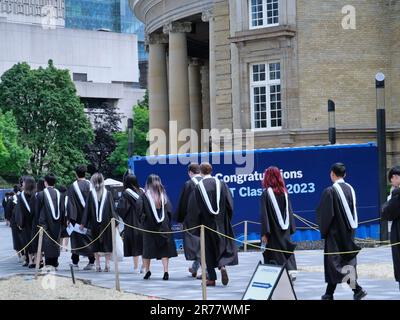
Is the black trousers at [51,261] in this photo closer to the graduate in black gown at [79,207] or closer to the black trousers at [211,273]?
the graduate in black gown at [79,207]

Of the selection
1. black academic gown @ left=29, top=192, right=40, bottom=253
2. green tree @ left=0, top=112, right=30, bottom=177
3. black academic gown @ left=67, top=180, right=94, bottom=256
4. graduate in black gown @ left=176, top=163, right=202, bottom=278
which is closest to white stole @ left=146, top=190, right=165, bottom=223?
graduate in black gown @ left=176, top=163, right=202, bottom=278

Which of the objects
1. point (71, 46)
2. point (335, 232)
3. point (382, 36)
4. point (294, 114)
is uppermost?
point (71, 46)

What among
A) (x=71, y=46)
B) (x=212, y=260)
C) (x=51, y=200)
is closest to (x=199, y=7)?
(x=51, y=200)

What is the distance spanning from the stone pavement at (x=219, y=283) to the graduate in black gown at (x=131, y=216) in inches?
16.5

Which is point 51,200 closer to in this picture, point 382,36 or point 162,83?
point 382,36

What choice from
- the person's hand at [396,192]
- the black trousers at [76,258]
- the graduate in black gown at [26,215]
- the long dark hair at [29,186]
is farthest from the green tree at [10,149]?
the person's hand at [396,192]

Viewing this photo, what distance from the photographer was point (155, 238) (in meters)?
17.3

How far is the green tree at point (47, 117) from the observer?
76.6 m

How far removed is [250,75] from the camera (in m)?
37.6

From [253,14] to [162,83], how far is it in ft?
41.1

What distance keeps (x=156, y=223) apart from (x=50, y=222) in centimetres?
261

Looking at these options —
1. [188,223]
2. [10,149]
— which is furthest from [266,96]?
[10,149]

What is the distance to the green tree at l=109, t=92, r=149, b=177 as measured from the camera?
3383 inches

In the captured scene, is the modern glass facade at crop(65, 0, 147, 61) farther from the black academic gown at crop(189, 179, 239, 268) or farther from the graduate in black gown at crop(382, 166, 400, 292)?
the graduate in black gown at crop(382, 166, 400, 292)
